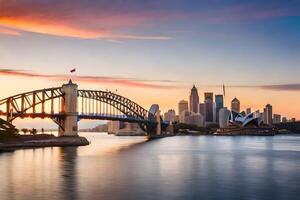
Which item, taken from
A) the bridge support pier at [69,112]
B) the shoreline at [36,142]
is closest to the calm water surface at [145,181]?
the shoreline at [36,142]

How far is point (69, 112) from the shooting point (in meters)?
130

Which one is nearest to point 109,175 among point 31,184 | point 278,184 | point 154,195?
point 31,184

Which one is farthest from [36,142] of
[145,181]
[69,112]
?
[145,181]

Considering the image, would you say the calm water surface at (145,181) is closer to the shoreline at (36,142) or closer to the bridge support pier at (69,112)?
the shoreline at (36,142)

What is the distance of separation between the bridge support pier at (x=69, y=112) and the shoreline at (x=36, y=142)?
3.80 meters

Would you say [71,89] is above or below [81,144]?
above

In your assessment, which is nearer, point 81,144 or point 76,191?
point 76,191

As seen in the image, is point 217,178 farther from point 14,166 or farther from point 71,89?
point 71,89

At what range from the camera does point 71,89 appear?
429 feet

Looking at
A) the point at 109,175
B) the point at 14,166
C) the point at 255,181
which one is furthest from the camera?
the point at 14,166

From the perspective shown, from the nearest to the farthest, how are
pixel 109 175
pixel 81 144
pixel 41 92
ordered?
pixel 109 175 < pixel 81 144 < pixel 41 92

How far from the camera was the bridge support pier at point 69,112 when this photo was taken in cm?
12988

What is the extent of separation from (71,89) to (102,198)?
98.7m

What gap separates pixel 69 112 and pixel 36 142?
2455 cm
